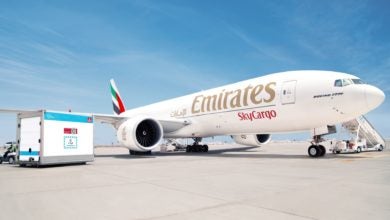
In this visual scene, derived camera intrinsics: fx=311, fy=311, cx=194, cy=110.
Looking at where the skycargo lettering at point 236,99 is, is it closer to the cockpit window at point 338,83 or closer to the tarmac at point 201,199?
the cockpit window at point 338,83

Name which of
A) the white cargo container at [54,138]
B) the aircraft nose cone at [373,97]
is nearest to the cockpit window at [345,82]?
the aircraft nose cone at [373,97]

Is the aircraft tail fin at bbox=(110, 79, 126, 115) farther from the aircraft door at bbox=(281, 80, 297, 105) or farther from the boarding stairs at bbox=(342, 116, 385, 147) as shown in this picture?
the boarding stairs at bbox=(342, 116, 385, 147)

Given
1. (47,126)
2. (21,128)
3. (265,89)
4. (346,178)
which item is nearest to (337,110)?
(265,89)

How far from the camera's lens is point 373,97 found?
38.1ft

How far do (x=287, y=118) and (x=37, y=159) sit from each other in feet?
32.0

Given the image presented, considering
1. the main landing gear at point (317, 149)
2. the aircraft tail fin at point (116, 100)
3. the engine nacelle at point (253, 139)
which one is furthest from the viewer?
the aircraft tail fin at point (116, 100)

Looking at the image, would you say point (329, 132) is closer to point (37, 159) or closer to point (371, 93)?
point (371, 93)

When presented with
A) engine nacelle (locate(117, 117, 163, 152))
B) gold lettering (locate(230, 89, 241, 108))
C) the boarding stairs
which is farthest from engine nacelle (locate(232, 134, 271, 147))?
engine nacelle (locate(117, 117, 163, 152))

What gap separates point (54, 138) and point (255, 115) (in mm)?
8479

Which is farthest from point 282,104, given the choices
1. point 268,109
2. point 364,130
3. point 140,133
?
point 364,130

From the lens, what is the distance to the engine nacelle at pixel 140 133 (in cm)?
1479

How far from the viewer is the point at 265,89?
14.1 metres

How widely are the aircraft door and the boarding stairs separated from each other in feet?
30.3

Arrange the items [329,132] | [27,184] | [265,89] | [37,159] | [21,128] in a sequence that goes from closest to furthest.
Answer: [27,184], [37,159], [21,128], [329,132], [265,89]
